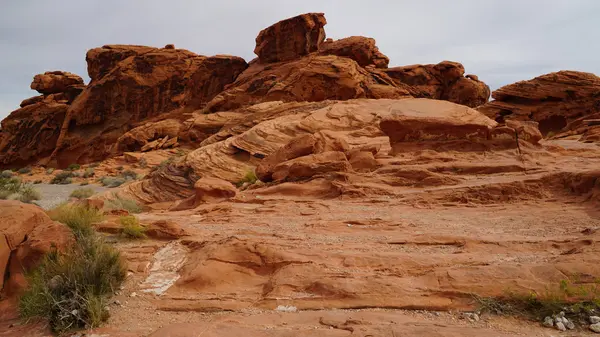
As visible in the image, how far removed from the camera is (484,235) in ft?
21.4

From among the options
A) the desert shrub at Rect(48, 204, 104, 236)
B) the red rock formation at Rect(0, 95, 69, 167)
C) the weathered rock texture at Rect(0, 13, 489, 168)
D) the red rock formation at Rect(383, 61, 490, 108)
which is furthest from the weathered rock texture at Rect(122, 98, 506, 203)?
the red rock formation at Rect(0, 95, 69, 167)

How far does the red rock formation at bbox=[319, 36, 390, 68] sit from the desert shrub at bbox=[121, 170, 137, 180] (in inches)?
721

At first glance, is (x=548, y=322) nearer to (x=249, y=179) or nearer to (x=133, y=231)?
(x=133, y=231)

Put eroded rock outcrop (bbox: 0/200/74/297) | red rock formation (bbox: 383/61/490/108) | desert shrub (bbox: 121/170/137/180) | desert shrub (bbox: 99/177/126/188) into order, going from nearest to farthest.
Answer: eroded rock outcrop (bbox: 0/200/74/297)
desert shrub (bbox: 99/177/126/188)
desert shrub (bbox: 121/170/137/180)
red rock formation (bbox: 383/61/490/108)

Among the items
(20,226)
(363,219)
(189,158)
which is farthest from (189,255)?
(189,158)

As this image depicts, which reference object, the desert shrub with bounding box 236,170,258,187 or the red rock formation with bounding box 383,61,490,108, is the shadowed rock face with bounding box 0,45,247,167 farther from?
the desert shrub with bounding box 236,170,258,187

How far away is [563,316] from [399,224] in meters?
3.80

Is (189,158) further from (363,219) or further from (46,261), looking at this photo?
(46,261)

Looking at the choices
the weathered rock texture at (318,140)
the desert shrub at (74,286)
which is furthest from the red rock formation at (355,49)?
the desert shrub at (74,286)

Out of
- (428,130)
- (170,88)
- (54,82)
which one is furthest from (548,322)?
(54,82)

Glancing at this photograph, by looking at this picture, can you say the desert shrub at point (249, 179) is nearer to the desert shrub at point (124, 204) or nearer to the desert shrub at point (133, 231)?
the desert shrub at point (124, 204)

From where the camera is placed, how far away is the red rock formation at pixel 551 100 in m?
28.1

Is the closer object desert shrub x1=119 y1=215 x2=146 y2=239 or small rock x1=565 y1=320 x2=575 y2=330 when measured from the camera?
small rock x1=565 y1=320 x2=575 y2=330

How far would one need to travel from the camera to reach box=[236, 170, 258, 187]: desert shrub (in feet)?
45.7
